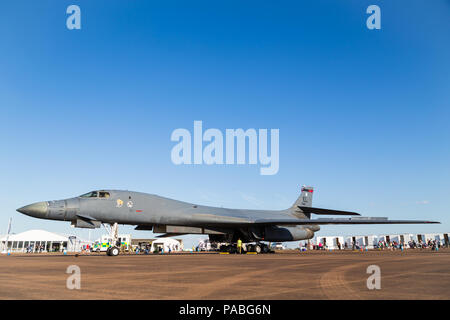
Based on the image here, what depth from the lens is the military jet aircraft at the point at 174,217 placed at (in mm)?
16172

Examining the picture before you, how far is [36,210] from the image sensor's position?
14734mm

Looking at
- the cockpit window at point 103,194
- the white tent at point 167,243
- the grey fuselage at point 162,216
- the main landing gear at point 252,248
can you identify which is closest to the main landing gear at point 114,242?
the grey fuselage at point 162,216

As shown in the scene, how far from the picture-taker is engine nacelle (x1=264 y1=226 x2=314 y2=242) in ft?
78.2

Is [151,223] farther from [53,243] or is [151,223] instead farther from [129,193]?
[53,243]

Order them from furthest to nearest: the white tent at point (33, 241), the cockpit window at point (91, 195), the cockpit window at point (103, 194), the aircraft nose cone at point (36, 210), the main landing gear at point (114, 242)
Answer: the white tent at point (33, 241) → the cockpit window at point (103, 194) → the cockpit window at point (91, 195) → the main landing gear at point (114, 242) → the aircraft nose cone at point (36, 210)

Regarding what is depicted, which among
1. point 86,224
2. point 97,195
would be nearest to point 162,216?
point 97,195

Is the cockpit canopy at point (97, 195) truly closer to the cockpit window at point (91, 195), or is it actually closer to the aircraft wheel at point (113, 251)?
the cockpit window at point (91, 195)

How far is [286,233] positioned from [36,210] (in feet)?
57.1

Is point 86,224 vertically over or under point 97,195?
under

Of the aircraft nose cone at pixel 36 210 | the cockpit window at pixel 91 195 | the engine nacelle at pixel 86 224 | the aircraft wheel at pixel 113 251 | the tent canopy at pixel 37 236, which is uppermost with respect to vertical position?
the cockpit window at pixel 91 195

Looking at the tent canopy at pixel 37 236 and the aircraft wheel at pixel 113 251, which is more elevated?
the aircraft wheel at pixel 113 251

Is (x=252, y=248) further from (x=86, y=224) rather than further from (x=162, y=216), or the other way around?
(x=86, y=224)
